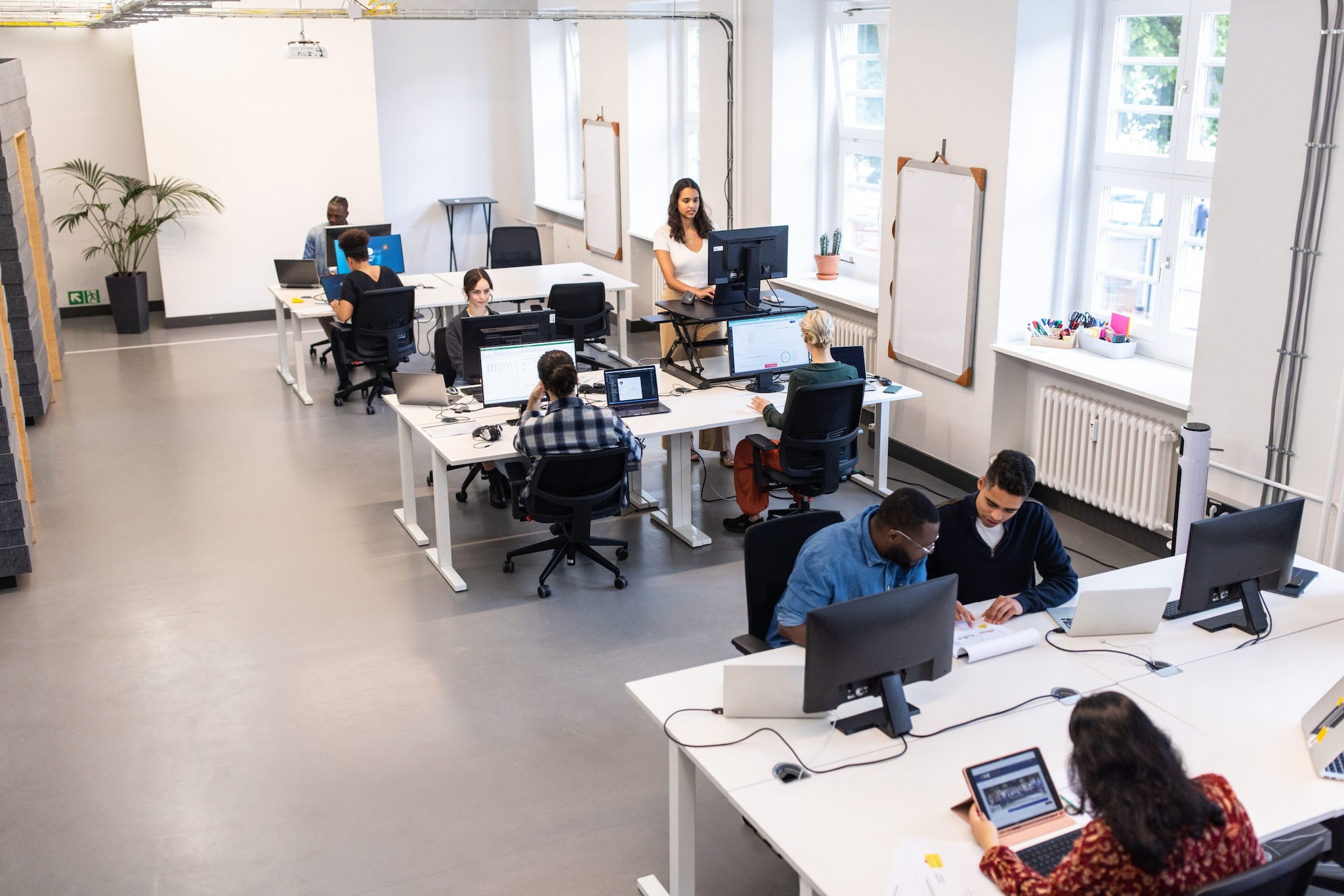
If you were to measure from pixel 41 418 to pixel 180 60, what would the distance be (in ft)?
13.2

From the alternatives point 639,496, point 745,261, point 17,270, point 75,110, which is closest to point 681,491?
point 639,496

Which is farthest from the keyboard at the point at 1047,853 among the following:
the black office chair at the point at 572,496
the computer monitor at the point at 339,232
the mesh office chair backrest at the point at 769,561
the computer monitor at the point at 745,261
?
the computer monitor at the point at 339,232

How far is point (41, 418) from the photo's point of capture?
8336 millimetres

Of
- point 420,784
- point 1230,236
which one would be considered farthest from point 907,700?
point 1230,236

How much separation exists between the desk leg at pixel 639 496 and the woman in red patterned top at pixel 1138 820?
4.43 meters

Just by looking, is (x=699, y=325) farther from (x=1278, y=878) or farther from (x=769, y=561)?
(x=1278, y=878)

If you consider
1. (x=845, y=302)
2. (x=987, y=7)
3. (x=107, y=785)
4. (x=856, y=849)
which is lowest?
(x=107, y=785)

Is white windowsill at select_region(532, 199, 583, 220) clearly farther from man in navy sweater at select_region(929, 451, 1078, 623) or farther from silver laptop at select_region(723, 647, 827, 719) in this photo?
silver laptop at select_region(723, 647, 827, 719)

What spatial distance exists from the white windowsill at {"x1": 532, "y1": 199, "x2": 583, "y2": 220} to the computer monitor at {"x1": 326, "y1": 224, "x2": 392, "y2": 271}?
2.33m

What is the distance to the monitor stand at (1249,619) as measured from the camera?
371cm

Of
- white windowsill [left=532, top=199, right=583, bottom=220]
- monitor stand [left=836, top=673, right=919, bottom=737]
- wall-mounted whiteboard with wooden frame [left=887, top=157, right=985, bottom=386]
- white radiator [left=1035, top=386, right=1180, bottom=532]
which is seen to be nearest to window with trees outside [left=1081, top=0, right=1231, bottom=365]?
white radiator [left=1035, top=386, right=1180, bottom=532]

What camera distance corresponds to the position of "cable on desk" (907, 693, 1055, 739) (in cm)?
318

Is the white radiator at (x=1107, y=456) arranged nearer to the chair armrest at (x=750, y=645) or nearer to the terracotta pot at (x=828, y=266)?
the terracotta pot at (x=828, y=266)

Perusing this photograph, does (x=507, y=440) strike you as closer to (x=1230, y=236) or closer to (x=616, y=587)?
(x=616, y=587)
